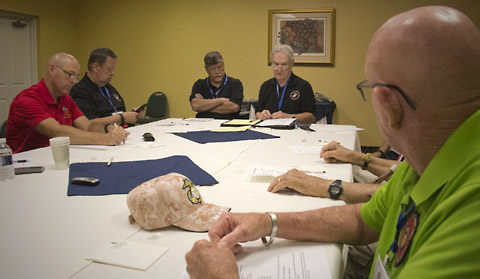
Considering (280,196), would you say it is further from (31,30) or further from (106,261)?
(31,30)

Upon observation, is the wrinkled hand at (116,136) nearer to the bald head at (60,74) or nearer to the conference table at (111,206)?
the conference table at (111,206)

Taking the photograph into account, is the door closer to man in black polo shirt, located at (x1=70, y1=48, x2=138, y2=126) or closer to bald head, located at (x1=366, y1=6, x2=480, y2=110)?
man in black polo shirt, located at (x1=70, y1=48, x2=138, y2=126)

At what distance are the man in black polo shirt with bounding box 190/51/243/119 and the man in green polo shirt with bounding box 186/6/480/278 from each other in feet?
11.6

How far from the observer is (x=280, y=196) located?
1417 millimetres

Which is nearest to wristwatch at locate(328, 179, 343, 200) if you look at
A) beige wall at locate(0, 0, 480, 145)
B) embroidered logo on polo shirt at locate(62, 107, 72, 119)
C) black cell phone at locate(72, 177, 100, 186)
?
black cell phone at locate(72, 177, 100, 186)

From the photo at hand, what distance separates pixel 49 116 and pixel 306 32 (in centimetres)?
439

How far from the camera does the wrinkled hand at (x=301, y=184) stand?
1.41 m

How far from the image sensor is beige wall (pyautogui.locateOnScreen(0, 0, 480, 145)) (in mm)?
5836

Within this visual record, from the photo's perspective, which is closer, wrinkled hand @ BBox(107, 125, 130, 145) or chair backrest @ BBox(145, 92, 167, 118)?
wrinkled hand @ BBox(107, 125, 130, 145)

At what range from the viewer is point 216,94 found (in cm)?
454

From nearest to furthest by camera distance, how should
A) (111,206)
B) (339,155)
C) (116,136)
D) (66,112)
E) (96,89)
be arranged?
(111,206)
(339,155)
(116,136)
(66,112)
(96,89)

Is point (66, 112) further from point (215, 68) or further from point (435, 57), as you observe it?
point (435, 57)

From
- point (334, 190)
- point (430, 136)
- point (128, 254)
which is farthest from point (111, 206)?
point (430, 136)

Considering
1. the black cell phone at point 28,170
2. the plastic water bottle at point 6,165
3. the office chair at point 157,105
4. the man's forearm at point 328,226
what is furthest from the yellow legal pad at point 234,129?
the office chair at point 157,105
